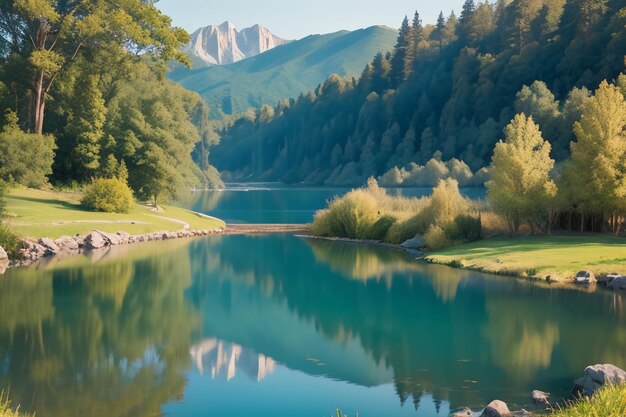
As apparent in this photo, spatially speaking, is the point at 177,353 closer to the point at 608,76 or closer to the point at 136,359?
the point at 136,359

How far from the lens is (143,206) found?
5322cm

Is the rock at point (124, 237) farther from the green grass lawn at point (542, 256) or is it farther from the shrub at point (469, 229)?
the shrub at point (469, 229)

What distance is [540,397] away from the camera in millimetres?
12992

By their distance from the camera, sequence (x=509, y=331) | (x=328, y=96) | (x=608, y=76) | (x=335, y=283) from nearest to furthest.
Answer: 1. (x=509, y=331)
2. (x=335, y=283)
3. (x=608, y=76)
4. (x=328, y=96)

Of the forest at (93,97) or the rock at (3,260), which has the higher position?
the forest at (93,97)

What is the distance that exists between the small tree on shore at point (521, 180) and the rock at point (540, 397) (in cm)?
2186

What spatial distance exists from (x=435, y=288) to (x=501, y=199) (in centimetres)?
1032

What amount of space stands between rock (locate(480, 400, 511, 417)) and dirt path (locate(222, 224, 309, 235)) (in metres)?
38.7

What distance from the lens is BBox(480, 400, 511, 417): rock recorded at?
12156mm

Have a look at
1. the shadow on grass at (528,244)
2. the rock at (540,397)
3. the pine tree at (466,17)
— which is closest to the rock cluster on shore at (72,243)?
the shadow on grass at (528,244)

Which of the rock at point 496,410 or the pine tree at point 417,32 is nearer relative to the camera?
the rock at point 496,410

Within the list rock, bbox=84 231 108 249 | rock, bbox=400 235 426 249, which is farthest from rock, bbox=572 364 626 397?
rock, bbox=84 231 108 249

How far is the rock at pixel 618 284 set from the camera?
2465cm

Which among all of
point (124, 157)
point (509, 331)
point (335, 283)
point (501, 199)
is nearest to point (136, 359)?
point (509, 331)
